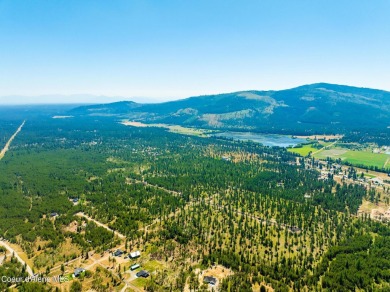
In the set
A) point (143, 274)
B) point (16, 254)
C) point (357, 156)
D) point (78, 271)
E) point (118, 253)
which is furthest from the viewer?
point (357, 156)

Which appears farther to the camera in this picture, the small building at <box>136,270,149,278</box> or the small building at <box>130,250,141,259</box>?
the small building at <box>130,250,141,259</box>

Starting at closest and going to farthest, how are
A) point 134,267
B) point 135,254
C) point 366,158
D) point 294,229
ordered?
1. point 134,267
2. point 135,254
3. point 294,229
4. point 366,158

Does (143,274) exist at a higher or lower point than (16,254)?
higher

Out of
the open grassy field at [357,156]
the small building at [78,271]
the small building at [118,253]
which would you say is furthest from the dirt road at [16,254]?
the open grassy field at [357,156]

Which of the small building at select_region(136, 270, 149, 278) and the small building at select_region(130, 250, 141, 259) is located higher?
the small building at select_region(130, 250, 141, 259)

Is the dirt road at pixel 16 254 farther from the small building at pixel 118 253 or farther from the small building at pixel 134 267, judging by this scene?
the small building at pixel 134 267

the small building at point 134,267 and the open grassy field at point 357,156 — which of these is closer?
the small building at point 134,267

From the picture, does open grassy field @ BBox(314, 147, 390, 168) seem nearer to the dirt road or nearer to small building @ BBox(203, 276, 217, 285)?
small building @ BBox(203, 276, 217, 285)

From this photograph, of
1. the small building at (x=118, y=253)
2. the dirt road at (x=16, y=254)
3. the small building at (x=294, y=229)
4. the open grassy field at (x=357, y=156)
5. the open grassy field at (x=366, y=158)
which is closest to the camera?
the dirt road at (x=16, y=254)

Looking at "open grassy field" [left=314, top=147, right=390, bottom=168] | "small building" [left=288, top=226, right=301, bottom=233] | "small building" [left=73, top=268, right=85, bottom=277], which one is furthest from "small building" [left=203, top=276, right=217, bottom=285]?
"open grassy field" [left=314, top=147, right=390, bottom=168]

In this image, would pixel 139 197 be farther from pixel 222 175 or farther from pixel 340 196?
pixel 340 196

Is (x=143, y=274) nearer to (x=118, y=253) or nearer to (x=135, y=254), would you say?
(x=135, y=254)

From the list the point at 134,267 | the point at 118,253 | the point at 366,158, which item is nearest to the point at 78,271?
the point at 118,253
